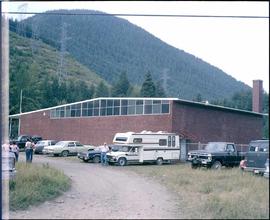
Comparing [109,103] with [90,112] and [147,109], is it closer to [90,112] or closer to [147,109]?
[90,112]

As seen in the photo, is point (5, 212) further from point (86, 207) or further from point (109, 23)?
point (109, 23)

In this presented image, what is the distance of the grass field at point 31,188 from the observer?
11109 millimetres

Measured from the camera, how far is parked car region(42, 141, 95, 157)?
3491 cm

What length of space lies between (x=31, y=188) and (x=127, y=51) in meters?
10.3

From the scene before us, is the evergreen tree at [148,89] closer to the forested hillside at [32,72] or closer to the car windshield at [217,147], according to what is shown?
the forested hillside at [32,72]

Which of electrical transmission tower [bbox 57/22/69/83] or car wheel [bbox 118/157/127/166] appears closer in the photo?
electrical transmission tower [bbox 57/22/69/83]

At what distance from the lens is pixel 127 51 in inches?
822

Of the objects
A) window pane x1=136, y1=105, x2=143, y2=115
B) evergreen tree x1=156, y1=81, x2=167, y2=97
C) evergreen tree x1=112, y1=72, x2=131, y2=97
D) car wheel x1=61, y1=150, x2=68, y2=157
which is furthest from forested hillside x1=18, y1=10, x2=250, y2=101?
evergreen tree x1=112, y1=72, x2=131, y2=97

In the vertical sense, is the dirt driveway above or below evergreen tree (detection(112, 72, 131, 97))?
below

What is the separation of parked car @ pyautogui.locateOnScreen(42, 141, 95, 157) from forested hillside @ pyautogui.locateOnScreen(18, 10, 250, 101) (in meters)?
7.94

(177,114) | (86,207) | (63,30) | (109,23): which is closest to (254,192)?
(86,207)

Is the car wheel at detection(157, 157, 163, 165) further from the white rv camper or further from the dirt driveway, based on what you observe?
the dirt driveway

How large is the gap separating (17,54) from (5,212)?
873 cm

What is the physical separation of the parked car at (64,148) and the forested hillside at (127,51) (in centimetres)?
794
